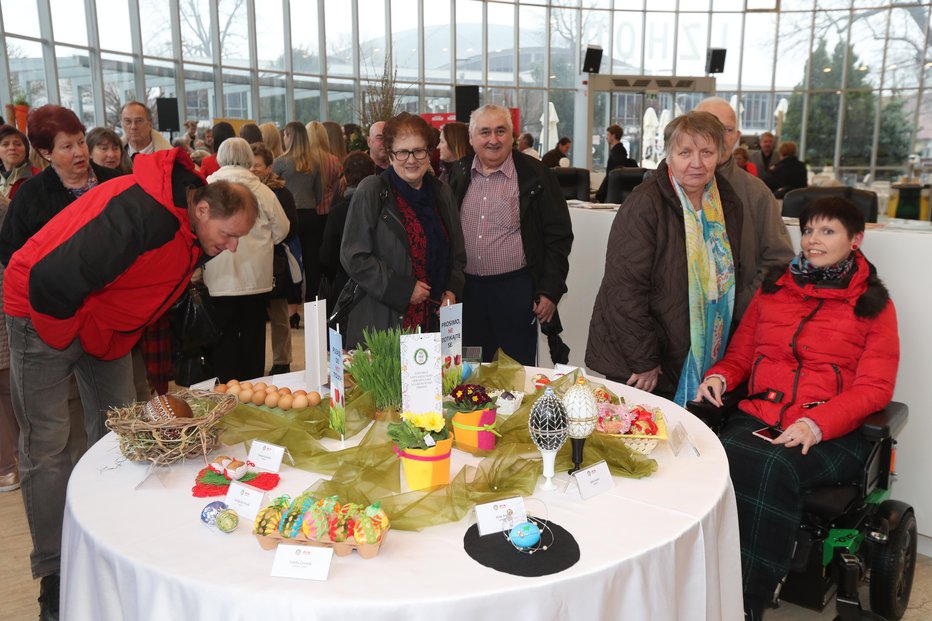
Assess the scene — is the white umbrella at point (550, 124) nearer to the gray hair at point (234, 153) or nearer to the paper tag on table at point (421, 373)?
the gray hair at point (234, 153)

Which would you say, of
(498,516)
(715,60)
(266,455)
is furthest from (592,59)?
Answer: (498,516)

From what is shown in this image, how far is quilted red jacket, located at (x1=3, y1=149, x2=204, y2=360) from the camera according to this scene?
1.96 m

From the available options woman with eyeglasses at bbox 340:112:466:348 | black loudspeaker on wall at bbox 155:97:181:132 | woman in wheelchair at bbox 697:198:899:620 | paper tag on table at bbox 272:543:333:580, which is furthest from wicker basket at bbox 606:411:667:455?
black loudspeaker on wall at bbox 155:97:181:132

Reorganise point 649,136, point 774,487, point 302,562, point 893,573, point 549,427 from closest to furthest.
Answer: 1. point 302,562
2. point 549,427
3. point 774,487
4. point 893,573
5. point 649,136

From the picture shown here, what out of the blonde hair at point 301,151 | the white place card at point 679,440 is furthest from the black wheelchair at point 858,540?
the blonde hair at point 301,151

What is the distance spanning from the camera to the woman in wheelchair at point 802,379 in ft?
7.43

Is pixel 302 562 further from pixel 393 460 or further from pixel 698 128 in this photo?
pixel 698 128

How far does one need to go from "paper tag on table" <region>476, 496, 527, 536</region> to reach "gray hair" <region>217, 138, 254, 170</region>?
3034 mm

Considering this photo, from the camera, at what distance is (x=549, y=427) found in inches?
61.0

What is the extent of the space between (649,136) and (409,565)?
55.1ft

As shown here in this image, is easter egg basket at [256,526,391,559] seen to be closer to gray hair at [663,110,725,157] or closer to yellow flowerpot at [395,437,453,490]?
yellow flowerpot at [395,437,453,490]

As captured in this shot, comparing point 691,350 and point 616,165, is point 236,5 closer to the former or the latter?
point 616,165

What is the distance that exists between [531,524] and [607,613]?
19 cm

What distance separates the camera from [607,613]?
1.29m
